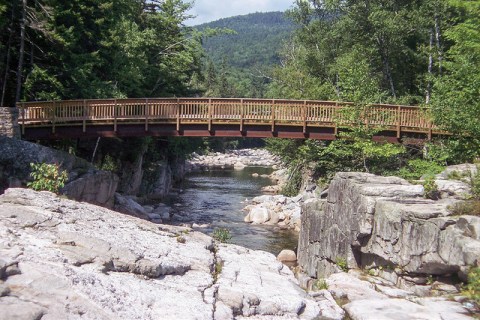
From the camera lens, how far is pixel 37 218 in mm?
10078

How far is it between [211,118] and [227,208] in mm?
11718

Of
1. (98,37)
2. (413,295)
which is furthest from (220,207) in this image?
(413,295)

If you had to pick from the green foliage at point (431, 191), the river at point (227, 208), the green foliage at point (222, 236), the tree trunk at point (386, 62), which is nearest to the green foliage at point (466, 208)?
the green foliage at point (431, 191)

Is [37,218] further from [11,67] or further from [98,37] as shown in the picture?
[98,37]

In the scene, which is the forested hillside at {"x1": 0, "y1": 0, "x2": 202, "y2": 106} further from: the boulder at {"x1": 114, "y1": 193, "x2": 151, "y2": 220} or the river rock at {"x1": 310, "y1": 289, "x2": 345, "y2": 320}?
the river rock at {"x1": 310, "y1": 289, "x2": 345, "y2": 320}

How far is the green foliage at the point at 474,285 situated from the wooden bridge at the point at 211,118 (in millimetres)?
14259

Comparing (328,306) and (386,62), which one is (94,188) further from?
(386,62)

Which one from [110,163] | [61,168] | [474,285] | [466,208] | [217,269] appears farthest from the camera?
[110,163]

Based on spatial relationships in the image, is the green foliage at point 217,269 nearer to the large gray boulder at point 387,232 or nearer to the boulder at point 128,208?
the large gray boulder at point 387,232

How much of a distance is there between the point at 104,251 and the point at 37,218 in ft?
5.83

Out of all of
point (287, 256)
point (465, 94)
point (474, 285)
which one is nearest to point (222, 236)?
point (287, 256)

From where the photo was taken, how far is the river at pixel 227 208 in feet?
84.5

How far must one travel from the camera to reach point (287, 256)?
2252 centimetres

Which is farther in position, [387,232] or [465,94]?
[465,94]
